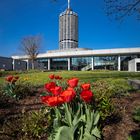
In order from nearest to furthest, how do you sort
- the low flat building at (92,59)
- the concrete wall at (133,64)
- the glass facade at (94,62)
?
the concrete wall at (133,64)
the low flat building at (92,59)
the glass facade at (94,62)

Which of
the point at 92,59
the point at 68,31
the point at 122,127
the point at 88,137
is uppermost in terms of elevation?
the point at 68,31

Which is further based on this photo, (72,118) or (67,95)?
(72,118)

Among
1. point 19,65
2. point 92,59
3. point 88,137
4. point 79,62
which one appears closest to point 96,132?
point 88,137

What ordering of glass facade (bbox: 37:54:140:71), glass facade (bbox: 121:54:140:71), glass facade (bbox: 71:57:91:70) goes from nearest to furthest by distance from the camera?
glass facade (bbox: 121:54:140:71) → glass facade (bbox: 37:54:140:71) → glass facade (bbox: 71:57:91:70)

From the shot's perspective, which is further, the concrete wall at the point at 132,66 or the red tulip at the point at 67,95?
the concrete wall at the point at 132,66

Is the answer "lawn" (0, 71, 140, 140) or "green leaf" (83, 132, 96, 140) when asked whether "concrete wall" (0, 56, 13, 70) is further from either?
"green leaf" (83, 132, 96, 140)

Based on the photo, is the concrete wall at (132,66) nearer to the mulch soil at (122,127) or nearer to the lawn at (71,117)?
the lawn at (71,117)

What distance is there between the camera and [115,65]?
79.9m

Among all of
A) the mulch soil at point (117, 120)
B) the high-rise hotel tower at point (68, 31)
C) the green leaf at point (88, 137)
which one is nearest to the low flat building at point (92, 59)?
the mulch soil at point (117, 120)

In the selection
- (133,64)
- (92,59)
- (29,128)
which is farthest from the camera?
(92,59)

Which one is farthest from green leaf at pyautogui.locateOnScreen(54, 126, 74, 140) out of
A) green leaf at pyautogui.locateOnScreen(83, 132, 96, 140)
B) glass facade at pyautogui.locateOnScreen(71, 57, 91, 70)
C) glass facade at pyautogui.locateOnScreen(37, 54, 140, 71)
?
glass facade at pyautogui.locateOnScreen(71, 57, 91, 70)

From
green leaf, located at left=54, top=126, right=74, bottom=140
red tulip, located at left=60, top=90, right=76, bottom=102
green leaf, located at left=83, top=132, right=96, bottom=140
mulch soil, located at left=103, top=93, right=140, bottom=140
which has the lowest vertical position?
mulch soil, located at left=103, top=93, right=140, bottom=140

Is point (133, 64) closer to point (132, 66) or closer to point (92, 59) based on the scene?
point (132, 66)

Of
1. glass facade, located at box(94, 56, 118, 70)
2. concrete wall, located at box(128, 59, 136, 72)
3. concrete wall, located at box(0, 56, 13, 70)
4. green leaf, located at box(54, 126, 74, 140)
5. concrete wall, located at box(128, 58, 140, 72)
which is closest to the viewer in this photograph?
green leaf, located at box(54, 126, 74, 140)
